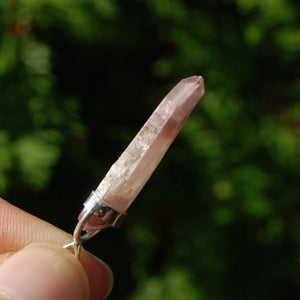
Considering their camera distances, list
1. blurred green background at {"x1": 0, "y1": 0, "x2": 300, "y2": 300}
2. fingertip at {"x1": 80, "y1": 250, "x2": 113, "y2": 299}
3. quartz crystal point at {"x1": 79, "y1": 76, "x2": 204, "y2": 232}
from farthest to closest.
→ blurred green background at {"x1": 0, "y1": 0, "x2": 300, "y2": 300} < fingertip at {"x1": 80, "y1": 250, "x2": 113, "y2": 299} < quartz crystal point at {"x1": 79, "y1": 76, "x2": 204, "y2": 232}

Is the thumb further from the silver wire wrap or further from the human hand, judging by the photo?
the silver wire wrap

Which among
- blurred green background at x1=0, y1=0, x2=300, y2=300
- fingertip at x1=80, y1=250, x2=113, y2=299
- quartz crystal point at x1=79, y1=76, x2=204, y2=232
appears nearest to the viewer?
quartz crystal point at x1=79, y1=76, x2=204, y2=232

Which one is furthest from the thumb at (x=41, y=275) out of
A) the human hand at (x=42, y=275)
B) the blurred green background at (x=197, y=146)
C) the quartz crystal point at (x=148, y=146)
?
the blurred green background at (x=197, y=146)

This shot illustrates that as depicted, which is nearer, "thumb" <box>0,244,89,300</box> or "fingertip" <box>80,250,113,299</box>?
"thumb" <box>0,244,89,300</box>

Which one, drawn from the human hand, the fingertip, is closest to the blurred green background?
the fingertip

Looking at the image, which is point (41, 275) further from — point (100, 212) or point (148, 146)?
point (148, 146)

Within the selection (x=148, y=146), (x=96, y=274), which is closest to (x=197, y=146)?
(x=96, y=274)

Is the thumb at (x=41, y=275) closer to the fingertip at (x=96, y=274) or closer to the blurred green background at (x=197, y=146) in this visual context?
the fingertip at (x=96, y=274)
